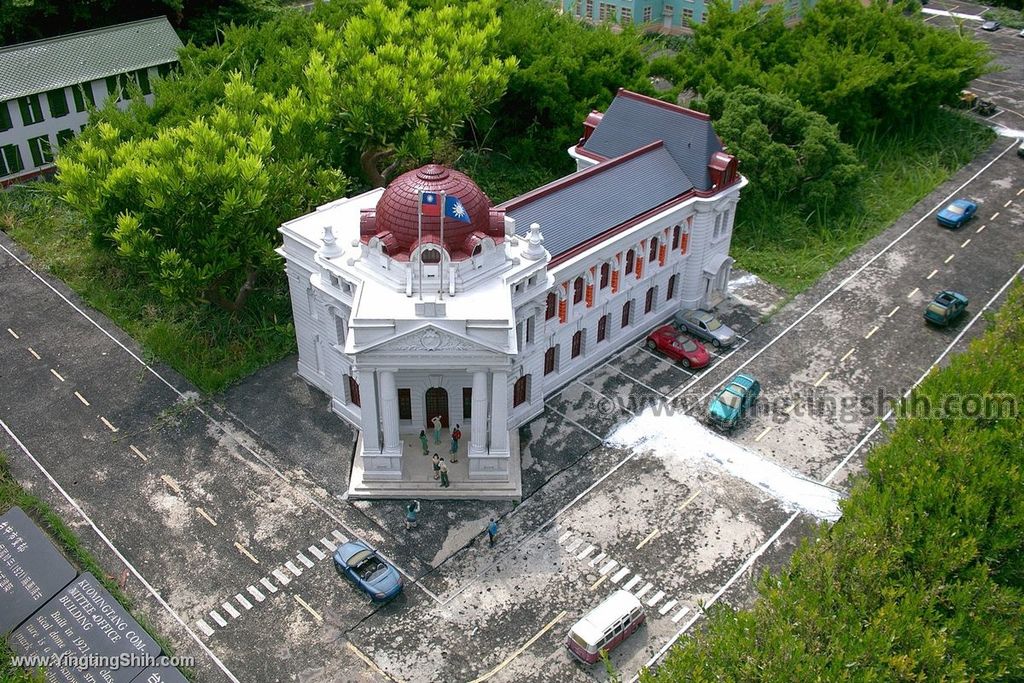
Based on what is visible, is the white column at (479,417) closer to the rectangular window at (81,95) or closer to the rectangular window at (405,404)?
the rectangular window at (405,404)

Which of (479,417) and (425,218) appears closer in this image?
(425,218)

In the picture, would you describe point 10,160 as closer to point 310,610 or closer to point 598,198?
point 598,198

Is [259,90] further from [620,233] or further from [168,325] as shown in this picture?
[620,233]

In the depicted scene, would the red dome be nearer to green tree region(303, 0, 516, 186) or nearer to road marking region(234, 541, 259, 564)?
road marking region(234, 541, 259, 564)

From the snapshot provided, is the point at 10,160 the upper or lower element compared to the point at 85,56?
lower

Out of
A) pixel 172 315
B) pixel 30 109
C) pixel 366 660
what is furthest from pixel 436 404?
pixel 30 109

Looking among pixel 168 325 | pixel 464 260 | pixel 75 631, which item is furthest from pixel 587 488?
pixel 168 325

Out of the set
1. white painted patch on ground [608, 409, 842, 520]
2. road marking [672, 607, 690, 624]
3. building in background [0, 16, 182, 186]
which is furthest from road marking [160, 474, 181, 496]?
building in background [0, 16, 182, 186]
